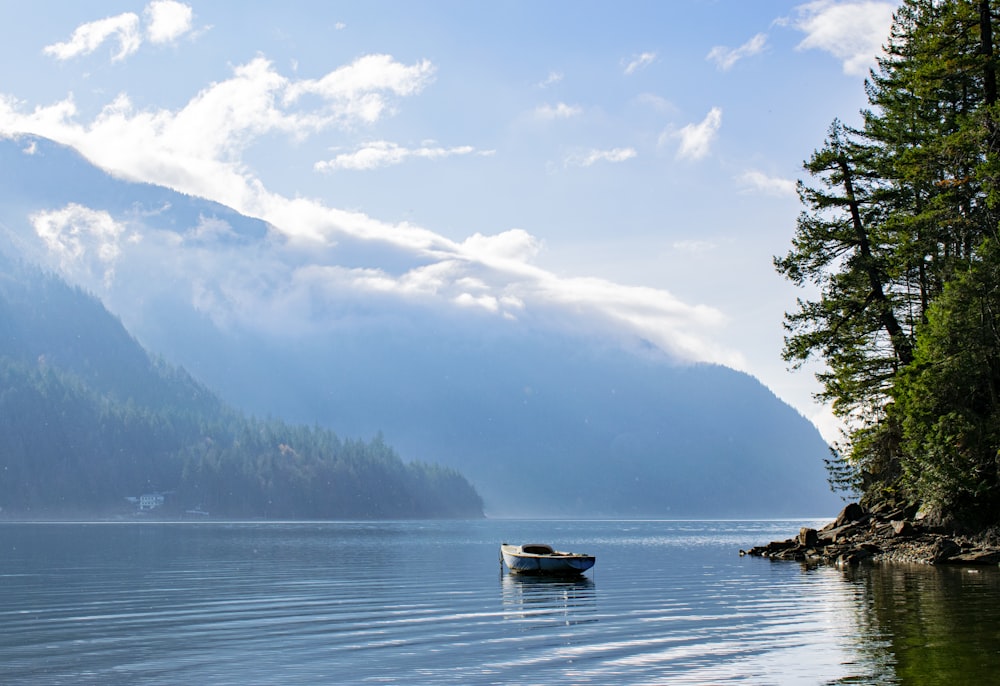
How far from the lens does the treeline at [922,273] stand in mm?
49844

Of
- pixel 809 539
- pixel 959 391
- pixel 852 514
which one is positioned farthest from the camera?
pixel 852 514

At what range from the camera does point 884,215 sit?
6222cm

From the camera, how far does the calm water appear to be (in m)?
25.6

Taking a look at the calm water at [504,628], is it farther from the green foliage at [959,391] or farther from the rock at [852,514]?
the rock at [852,514]

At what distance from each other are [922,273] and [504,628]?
3818 centimetres

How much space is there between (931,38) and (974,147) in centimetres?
714

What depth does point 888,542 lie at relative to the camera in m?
63.4

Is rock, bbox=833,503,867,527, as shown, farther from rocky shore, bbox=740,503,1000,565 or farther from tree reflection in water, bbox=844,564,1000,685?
tree reflection in water, bbox=844,564,1000,685

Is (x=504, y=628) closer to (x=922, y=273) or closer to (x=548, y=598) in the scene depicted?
(x=548, y=598)

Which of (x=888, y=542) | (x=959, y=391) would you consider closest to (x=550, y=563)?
(x=888, y=542)

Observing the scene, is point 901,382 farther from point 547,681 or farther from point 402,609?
point 547,681

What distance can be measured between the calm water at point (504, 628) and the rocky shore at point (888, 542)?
3025 mm

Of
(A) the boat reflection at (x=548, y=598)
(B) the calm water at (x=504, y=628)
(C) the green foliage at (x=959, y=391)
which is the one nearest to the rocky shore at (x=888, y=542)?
(B) the calm water at (x=504, y=628)

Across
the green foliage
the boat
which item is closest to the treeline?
the green foliage
